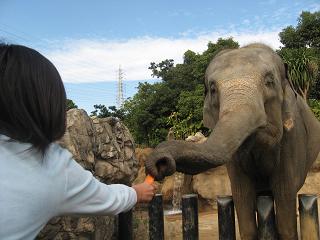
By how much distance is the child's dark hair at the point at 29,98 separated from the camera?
1122 millimetres

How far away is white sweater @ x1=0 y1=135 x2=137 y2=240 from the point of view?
3.64 feet

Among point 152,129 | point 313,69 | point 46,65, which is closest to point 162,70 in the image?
point 152,129

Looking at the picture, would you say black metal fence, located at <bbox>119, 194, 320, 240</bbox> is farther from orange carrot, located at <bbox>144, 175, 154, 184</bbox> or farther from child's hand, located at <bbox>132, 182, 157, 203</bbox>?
child's hand, located at <bbox>132, 182, 157, 203</bbox>

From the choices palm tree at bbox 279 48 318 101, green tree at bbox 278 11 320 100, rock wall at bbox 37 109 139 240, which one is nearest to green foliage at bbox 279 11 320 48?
green tree at bbox 278 11 320 100

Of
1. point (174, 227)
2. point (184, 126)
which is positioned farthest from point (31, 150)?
point (184, 126)

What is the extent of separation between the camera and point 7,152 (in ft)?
3.71

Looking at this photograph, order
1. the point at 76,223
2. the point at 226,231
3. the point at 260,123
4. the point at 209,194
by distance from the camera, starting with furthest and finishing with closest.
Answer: the point at 209,194 → the point at 76,223 → the point at 260,123 → the point at 226,231

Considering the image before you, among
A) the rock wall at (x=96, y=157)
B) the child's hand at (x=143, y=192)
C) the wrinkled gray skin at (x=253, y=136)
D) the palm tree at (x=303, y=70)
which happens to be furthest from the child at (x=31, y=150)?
the palm tree at (x=303, y=70)

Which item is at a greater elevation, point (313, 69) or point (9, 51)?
point (313, 69)

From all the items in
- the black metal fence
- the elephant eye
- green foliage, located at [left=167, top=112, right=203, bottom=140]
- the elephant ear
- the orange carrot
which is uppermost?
green foliage, located at [left=167, top=112, right=203, bottom=140]

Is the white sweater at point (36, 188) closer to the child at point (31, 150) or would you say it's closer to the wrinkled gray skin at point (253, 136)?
the child at point (31, 150)

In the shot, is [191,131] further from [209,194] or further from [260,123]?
[260,123]

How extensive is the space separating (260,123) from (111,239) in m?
2.80

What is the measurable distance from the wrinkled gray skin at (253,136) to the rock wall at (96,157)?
1617 millimetres
